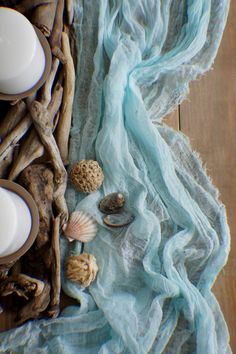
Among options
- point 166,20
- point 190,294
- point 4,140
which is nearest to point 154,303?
point 190,294

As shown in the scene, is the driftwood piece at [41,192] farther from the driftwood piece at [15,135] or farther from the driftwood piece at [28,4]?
the driftwood piece at [28,4]

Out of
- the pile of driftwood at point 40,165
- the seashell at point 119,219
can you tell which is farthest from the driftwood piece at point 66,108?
the seashell at point 119,219

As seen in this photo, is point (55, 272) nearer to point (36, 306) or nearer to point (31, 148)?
point (36, 306)

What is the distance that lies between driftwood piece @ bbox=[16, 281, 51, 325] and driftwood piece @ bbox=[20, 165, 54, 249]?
59 millimetres

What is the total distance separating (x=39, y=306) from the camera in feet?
1.76

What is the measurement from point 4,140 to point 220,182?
1.02 feet

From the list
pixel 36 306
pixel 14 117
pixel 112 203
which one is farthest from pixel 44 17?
pixel 36 306

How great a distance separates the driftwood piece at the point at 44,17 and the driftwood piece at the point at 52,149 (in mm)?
108

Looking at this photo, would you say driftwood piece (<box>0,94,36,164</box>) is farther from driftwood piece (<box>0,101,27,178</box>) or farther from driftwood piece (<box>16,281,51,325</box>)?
driftwood piece (<box>16,281,51,325</box>)

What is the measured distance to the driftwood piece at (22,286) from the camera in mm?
532

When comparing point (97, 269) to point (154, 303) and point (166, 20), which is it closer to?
point (154, 303)

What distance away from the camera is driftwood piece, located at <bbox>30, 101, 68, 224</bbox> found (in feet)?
1.81

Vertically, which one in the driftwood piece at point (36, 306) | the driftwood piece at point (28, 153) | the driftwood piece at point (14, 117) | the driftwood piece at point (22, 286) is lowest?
the driftwood piece at point (36, 306)

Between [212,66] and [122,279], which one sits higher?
[212,66]
